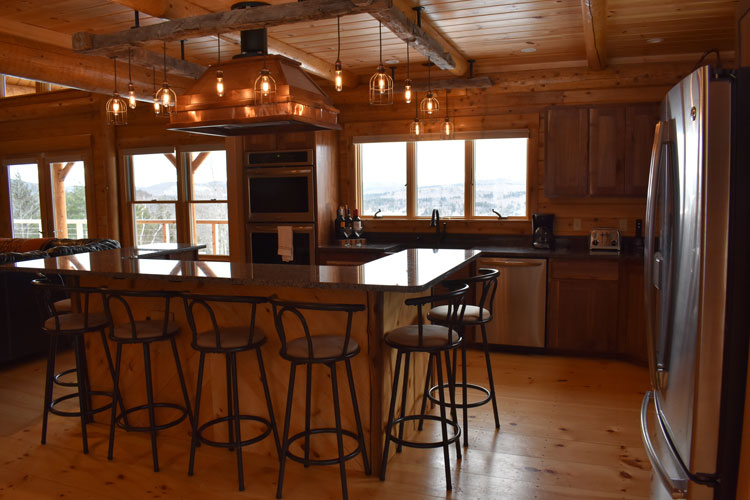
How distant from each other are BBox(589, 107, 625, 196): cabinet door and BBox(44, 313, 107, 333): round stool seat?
12.7 ft

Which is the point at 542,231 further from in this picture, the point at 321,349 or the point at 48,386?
the point at 48,386

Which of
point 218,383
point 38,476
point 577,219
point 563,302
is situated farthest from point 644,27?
point 38,476

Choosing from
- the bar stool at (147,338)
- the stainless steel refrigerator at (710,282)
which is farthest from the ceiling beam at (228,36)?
the stainless steel refrigerator at (710,282)

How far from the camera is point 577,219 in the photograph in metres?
5.14

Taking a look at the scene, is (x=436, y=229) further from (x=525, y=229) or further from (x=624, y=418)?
(x=624, y=418)

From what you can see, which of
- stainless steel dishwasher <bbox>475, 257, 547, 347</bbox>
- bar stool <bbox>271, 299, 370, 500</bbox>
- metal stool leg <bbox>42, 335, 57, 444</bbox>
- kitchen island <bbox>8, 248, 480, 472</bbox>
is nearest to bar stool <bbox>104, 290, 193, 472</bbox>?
kitchen island <bbox>8, 248, 480, 472</bbox>

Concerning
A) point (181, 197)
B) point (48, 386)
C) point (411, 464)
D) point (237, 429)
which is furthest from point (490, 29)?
point (181, 197)

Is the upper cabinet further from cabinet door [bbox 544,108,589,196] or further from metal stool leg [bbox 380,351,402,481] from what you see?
metal stool leg [bbox 380,351,402,481]

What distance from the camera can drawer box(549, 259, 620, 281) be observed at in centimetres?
453

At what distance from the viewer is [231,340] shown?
9.00 feet

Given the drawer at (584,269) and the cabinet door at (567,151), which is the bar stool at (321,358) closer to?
the drawer at (584,269)

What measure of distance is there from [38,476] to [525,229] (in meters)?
4.15

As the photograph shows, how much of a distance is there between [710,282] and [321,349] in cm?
157

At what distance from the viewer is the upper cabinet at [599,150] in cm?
468
